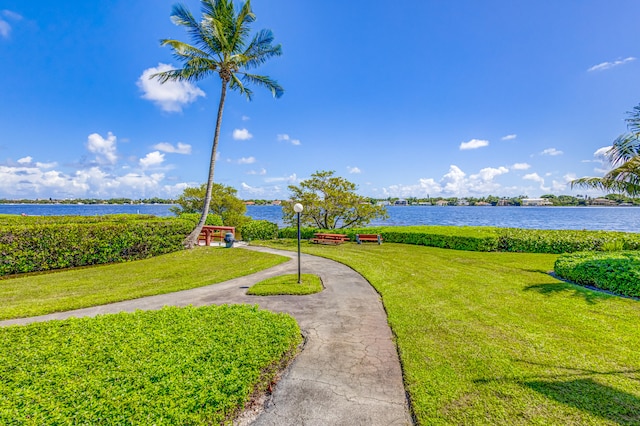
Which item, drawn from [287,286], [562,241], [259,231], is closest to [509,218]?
[562,241]

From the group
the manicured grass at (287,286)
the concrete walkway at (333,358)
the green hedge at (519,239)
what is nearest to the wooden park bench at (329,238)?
the green hedge at (519,239)

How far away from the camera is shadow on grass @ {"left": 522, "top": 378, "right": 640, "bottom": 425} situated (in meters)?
3.51

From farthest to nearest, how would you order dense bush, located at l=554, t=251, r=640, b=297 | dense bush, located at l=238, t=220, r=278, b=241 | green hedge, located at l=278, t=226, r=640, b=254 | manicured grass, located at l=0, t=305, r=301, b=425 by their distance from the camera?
dense bush, located at l=238, t=220, r=278, b=241
green hedge, located at l=278, t=226, r=640, b=254
dense bush, located at l=554, t=251, r=640, b=297
manicured grass, located at l=0, t=305, r=301, b=425

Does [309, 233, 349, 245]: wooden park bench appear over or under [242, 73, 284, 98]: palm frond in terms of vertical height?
under

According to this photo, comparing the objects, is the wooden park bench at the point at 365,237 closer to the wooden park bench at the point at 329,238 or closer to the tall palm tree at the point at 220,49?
the wooden park bench at the point at 329,238

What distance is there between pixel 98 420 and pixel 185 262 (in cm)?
1143

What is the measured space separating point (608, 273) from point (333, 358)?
9.19 metres

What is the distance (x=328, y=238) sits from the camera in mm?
20031

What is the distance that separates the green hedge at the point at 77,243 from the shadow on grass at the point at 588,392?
15.2 metres

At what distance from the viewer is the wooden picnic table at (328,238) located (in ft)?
64.5

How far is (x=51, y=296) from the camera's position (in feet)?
27.7

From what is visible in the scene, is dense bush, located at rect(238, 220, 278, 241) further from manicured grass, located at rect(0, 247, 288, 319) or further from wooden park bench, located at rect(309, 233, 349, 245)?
manicured grass, located at rect(0, 247, 288, 319)

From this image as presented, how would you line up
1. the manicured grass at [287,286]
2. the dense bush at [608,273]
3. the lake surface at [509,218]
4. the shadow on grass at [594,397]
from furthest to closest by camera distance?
the lake surface at [509,218], the manicured grass at [287,286], the dense bush at [608,273], the shadow on grass at [594,397]

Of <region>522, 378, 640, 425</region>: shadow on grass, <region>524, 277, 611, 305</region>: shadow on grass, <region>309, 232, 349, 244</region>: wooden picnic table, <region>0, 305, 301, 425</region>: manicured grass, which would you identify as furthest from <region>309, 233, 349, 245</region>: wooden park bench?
<region>522, 378, 640, 425</region>: shadow on grass
